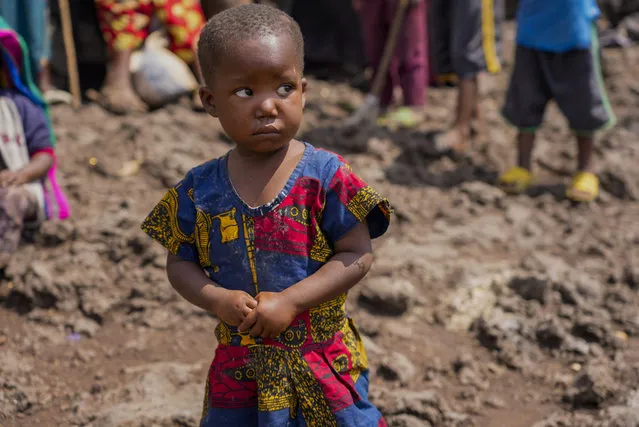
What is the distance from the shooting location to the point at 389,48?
542 centimetres

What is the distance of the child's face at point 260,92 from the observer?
170 cm

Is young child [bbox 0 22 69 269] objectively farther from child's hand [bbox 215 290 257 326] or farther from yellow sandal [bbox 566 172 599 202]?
yellow sandal [bbox 566 172 599 202]

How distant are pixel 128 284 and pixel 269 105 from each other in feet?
6.39

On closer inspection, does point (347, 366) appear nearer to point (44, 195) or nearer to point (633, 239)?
point (44, 195)

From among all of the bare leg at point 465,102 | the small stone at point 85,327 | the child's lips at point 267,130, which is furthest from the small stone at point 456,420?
the bare leg at point 465,102

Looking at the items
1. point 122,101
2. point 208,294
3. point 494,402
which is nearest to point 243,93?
point 208,294

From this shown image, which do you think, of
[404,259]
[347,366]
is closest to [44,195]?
[404,259]

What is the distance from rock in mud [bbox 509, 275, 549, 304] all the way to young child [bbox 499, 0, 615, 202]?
4.23 ft

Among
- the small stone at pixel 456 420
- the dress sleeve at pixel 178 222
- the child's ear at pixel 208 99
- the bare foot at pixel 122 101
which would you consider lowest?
the small stone at pixel 456 420

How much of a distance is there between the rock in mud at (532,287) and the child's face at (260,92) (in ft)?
6.40

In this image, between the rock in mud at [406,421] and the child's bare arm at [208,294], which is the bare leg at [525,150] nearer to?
the rock in mud at [406,421]

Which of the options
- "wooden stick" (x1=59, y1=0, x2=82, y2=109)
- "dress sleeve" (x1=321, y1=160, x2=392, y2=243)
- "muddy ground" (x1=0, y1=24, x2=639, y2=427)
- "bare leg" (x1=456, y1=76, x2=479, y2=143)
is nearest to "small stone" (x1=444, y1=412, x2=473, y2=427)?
"muddy ground" (x1=0, y1=24, x2=639, y2=427)

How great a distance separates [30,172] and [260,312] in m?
2.22

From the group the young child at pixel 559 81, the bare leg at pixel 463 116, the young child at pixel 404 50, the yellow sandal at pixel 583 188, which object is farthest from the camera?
the young child at pixel 404 50
